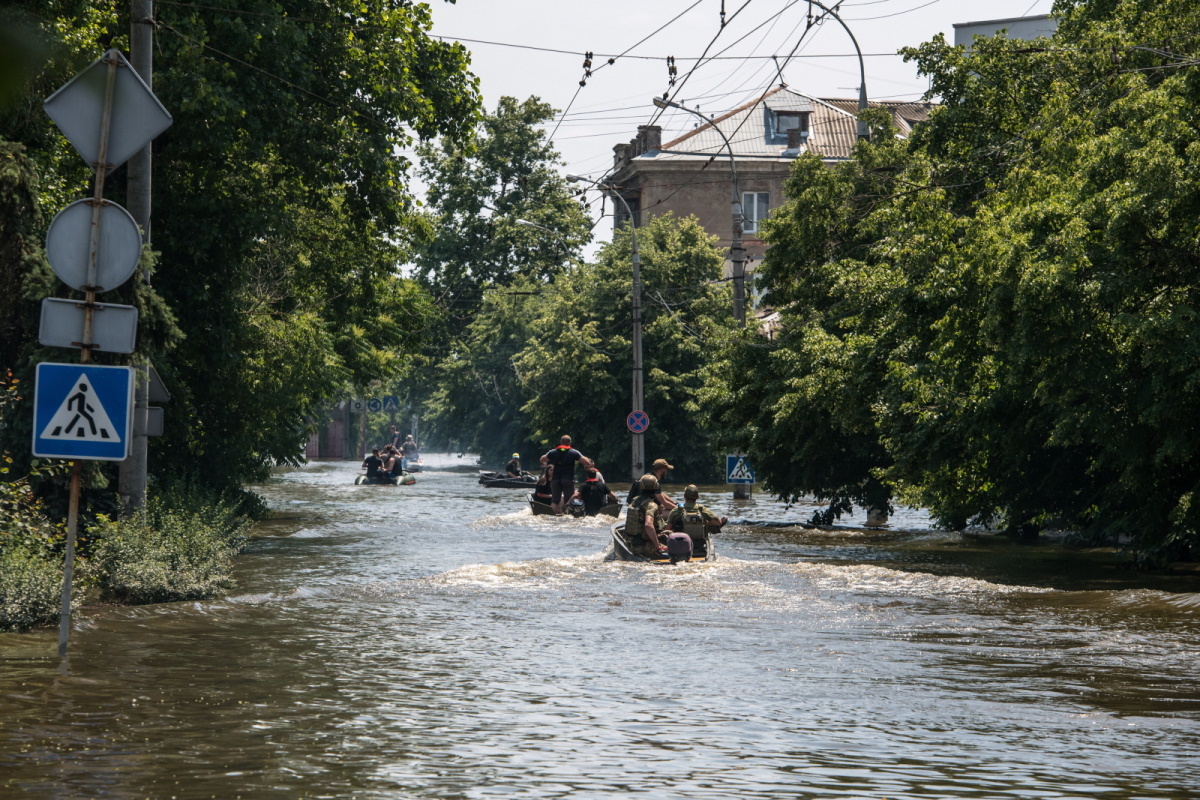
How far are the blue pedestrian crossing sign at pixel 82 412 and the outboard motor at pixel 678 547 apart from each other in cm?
1159

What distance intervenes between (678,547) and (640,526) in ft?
2.76

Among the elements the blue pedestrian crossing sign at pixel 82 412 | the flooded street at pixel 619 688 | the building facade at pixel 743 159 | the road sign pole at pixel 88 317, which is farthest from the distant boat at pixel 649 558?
the building facade at pixel 743 159

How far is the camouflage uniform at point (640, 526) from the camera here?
2109cm

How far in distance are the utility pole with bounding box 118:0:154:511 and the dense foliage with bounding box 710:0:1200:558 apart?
35.1ft

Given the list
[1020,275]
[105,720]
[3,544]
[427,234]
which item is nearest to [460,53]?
[427,234]

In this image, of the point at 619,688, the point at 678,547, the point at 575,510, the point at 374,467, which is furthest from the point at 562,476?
the point at 374,467

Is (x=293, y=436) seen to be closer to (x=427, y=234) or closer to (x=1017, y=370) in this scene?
(x=427, y=234)

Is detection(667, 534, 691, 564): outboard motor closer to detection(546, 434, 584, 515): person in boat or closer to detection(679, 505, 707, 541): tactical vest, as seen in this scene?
detection(679, 505, 707, 541): tactical vest

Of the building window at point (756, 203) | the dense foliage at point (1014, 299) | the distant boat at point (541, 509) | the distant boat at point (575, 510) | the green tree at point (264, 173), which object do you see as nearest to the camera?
the dense foliage at point (1014, 299)

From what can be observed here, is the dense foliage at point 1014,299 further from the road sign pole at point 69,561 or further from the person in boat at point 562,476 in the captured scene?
the road sign pole at point 69,561

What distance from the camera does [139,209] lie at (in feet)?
49.7

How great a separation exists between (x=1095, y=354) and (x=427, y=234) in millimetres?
15817

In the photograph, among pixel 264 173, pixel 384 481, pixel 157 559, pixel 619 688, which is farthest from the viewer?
pixel 384 481

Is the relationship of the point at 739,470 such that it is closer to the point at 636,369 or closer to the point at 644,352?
the point at 636,369
